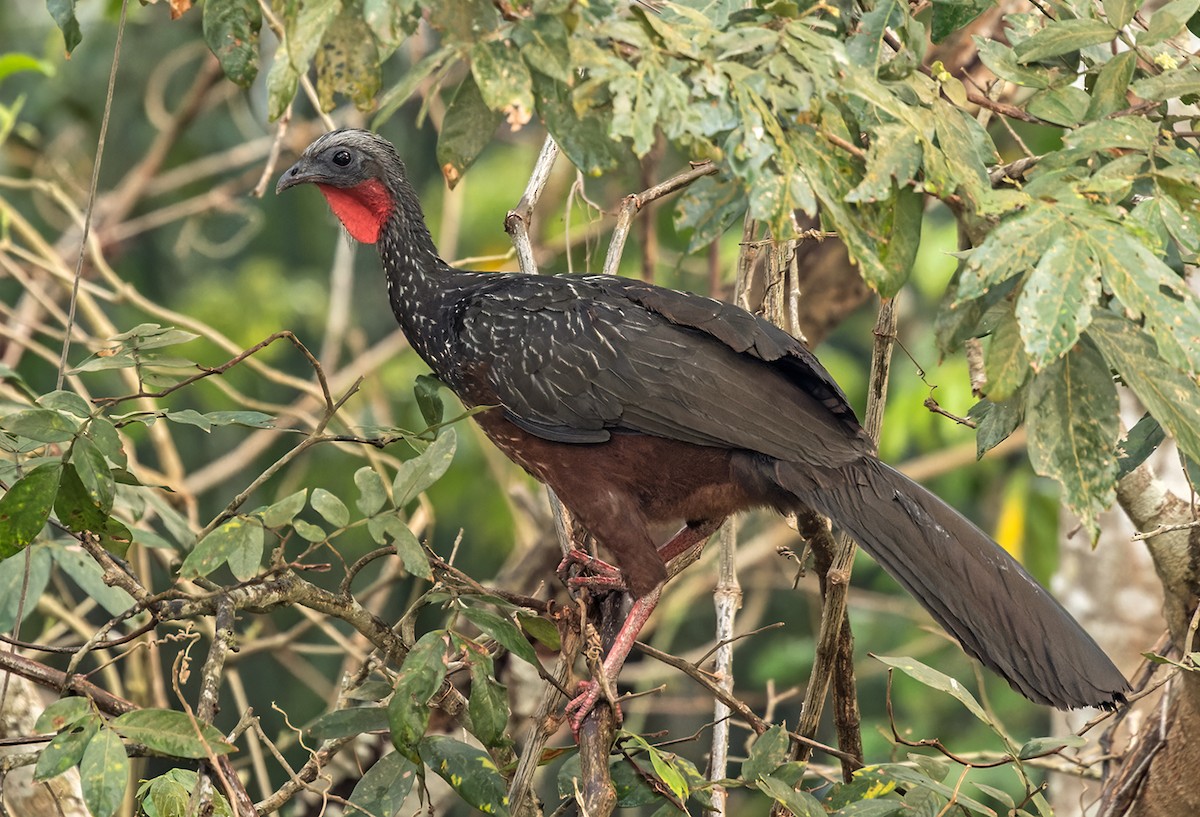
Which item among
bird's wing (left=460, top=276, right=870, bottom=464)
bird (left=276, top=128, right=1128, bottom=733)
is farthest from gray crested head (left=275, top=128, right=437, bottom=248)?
bird's wing (left=460, top=276, right=870, bottom=464)

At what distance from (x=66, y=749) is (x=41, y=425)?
56 centimetres

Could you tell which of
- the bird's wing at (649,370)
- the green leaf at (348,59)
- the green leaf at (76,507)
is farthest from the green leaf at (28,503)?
the bird's wing at (649,370)

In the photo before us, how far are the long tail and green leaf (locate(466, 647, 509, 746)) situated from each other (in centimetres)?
91

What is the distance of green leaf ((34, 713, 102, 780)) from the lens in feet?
6.14

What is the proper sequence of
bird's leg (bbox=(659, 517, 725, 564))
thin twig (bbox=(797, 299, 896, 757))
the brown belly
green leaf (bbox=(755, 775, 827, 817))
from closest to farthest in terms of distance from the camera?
1. green leaf (bbox=(755, 775, 827, 817))
2. thin twig (bbox=(797, 299, 896, 757))
3. the brown belly
4. bird's leg (bbox=(659, 517, 725, 564))

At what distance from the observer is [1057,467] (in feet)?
6.46

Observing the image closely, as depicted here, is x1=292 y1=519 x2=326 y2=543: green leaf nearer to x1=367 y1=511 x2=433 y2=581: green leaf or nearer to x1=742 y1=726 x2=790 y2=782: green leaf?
x1=367 y1=511 x2=433 y2=581: green leaf

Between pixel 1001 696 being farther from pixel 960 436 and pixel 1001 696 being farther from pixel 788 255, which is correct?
pixel 788 255

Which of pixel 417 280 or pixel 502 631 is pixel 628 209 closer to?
pixel 417 280

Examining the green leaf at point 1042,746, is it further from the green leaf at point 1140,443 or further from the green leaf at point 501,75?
A: the green leaf at point 501,75

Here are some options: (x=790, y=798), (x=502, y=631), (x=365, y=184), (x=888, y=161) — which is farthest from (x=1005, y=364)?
(x=365, y=184)

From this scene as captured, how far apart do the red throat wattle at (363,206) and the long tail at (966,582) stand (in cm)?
138

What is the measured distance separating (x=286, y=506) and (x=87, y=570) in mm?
1078

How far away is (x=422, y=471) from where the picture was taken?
7.64 ft
